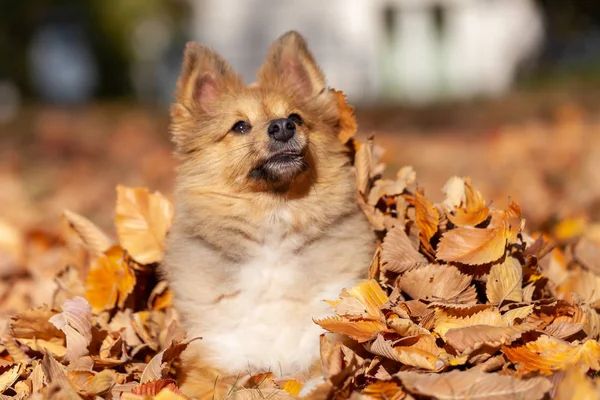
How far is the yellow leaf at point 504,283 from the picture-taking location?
10.0 ft

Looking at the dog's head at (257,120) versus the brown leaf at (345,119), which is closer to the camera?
the dog's head at (257,120)

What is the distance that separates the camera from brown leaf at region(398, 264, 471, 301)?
3102 millimetres

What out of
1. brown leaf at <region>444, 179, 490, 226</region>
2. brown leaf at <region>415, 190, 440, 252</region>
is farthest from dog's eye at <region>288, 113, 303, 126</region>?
brown leaf at <region>444, 179, 490, 226</region>

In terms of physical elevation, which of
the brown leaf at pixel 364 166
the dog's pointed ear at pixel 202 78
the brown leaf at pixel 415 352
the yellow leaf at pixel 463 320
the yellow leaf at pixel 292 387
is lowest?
the yellow leaf at pixel 292 387

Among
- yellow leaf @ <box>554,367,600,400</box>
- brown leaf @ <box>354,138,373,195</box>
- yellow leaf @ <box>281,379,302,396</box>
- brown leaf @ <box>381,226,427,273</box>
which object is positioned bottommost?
yellow leaf @ <box>281,379,302,396</box>

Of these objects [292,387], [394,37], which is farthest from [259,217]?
[394,37]

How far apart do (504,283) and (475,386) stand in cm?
65

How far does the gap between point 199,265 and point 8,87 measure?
25.1 m

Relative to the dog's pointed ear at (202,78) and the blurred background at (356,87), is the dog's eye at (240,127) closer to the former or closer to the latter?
the dog's pointed ear at (202,78)

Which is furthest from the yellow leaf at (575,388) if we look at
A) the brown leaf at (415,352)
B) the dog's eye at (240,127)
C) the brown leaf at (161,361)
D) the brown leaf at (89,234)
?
the brown leaf at (89,234)

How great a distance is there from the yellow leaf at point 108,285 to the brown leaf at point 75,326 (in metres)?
0.27

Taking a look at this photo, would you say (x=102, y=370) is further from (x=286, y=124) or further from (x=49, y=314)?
(x=286, y=124)

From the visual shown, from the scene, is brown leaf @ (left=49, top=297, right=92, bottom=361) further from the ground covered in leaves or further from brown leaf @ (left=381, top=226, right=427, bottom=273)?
brown leaf @ (left=381, top=226, right=427, bottom=273)

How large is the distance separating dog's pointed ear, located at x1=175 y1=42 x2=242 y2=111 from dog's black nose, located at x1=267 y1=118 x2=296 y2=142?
1.67 ft
